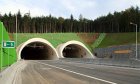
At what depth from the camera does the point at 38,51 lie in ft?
454

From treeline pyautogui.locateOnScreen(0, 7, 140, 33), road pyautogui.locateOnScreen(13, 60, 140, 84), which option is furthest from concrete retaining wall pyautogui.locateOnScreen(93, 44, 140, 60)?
road pyautogui.locateOnScreen(13, 60, 140, 84)

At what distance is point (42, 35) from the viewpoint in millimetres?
130500

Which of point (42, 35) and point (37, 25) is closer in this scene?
point (42, 35)

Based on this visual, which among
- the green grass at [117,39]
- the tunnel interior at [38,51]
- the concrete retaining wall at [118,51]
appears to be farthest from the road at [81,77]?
→ the green grass at [117,39]

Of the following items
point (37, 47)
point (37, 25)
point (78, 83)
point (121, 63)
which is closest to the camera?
point (78, 83)

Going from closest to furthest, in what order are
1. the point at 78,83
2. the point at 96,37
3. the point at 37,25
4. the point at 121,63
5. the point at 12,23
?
the point at 78,83, the point at 121,63, the point at 96,37, the point at 12,23, the point at 37,25

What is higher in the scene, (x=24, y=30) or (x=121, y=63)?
(x=24, y=30)

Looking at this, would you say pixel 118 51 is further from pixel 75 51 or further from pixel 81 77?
pixel 81 77

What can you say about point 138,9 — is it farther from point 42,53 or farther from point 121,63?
point 121,63

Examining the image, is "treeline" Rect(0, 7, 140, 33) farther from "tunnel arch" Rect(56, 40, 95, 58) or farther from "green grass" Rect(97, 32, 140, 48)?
"tunnel arch" Rect(56, 40, 95, 58)

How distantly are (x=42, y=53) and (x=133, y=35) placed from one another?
33757mm

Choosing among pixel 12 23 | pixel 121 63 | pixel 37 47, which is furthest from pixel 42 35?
pixel 121 63

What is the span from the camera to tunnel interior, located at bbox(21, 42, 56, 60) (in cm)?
11951

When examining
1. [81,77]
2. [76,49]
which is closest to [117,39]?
[76,49]
